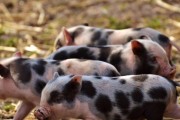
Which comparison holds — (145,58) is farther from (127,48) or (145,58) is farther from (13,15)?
(13,15)

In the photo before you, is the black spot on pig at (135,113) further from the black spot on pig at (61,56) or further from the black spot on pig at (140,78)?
the black spot on pig at (61,56)

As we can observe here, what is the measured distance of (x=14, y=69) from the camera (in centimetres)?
661

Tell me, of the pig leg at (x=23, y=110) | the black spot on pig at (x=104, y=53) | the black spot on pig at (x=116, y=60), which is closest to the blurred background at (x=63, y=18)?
the black spot on pig at (x=104, y=53)

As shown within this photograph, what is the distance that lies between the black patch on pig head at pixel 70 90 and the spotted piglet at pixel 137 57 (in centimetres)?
121

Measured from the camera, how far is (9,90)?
661 centimetres

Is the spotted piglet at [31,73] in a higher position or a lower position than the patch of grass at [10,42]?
higher

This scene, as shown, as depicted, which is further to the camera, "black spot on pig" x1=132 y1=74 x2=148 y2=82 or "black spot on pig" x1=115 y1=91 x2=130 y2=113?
"black spot on pig" x1=132 y1=74 x2=148 y2=82

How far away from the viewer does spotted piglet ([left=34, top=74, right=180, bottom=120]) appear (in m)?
5.75

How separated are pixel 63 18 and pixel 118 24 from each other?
1335 millimetres

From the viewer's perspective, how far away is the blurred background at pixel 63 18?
34.4ft

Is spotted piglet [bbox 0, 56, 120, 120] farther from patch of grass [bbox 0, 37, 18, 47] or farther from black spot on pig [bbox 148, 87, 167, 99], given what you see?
patch of grass [bbox 0, 37, 18, 47]

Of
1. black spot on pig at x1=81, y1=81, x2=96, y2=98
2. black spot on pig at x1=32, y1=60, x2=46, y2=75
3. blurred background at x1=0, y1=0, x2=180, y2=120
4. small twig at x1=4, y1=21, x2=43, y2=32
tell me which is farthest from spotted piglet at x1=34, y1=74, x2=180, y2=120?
small twig at x1=4, y1=21, x2=43, y2=32

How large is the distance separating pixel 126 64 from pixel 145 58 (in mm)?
215

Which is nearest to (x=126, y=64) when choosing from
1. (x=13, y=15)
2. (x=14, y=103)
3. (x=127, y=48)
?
(x=127, y=48)
